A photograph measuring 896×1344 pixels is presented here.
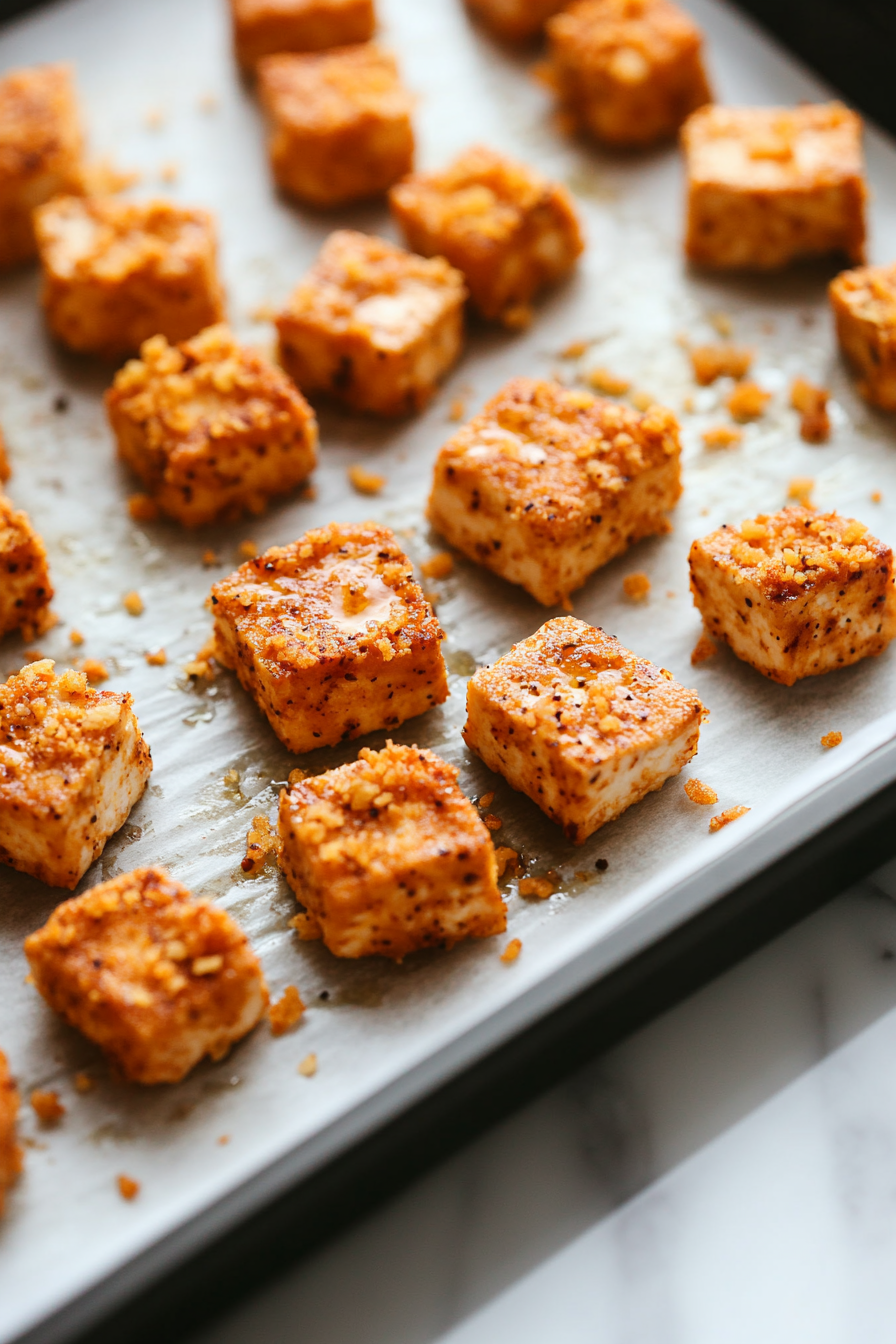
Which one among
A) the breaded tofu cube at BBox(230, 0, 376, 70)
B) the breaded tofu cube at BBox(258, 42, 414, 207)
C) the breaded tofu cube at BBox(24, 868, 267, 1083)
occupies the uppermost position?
the breaded tofu cube at BBox(230, 0, 376, 70)

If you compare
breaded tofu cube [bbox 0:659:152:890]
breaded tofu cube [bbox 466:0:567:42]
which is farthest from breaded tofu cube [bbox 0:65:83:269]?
breaded tofu cube [bbox 0:659:152:890]

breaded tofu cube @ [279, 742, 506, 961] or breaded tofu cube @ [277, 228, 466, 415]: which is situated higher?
breaded tofu cube @ [277, 228, 466, 415]

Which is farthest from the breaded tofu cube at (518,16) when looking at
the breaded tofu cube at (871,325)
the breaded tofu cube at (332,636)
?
the breaded tofu cube at (332,636)

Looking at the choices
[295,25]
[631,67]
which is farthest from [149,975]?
[295,25]

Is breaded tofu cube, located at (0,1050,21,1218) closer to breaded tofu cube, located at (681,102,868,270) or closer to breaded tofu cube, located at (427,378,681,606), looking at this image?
breaded tofu cube, located at (427,378,681,606)

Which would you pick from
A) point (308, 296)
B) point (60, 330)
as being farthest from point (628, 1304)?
point (60, 330)

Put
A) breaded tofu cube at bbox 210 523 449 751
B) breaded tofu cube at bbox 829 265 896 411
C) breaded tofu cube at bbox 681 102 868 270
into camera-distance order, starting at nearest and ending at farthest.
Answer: breaded tofu cube at bbox 210 523 449 751 → breaded tofu cube at bbox 829 265 896 411 → breaded tofu cube at bbox 681 102 868 270
